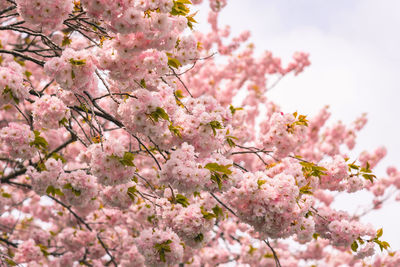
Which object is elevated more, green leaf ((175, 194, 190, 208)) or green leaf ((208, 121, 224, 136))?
green leaf ((208, 121, 224, 136))

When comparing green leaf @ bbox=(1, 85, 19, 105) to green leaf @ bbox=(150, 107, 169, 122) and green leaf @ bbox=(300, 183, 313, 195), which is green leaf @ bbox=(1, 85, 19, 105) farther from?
green leaf @ bbox=(300, 183, 313, 195)

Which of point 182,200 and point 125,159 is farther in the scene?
point 182,200

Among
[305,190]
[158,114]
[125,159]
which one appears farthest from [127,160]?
[305,190]

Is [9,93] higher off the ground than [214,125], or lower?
higher

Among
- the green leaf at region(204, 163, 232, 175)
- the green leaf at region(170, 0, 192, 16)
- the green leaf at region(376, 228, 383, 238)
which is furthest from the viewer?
the green leaf at region(376, 228, 383, 238)

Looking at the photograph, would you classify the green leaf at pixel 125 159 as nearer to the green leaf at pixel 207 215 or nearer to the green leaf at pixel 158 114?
the green leaf at pixel 158 114

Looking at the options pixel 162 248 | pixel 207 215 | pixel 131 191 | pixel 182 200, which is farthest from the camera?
pixel 131 191

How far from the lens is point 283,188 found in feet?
11.4

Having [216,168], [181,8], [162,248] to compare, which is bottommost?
[162,248]

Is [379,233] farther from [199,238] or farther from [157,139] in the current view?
[157,139]

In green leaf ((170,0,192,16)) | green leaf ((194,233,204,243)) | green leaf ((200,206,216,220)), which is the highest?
green leaf ((170,0,192,16))

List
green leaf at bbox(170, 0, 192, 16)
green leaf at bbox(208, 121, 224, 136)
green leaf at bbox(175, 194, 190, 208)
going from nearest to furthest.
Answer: green leaf at bbox(170, 0, 192, 16) → green leaf at bbox(208, 121, 224, 136) → green leaf at bbox(175, 194, 190, 208)

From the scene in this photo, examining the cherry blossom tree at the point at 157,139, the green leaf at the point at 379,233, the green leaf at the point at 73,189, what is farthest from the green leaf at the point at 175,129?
the green leaf at the point at 379,233

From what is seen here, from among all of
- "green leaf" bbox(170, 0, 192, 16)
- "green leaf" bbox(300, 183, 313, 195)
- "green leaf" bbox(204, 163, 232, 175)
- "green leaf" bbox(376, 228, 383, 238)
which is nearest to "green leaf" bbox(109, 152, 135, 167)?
"green leaf" bbox(204, 163, 232, 175)
